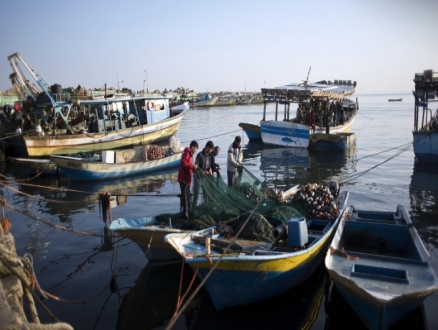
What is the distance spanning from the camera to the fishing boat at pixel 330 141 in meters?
22.6

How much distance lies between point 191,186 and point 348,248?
150 inches

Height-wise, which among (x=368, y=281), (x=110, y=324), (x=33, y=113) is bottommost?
(x=110, y=324)

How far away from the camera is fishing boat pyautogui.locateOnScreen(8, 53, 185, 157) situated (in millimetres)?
20219

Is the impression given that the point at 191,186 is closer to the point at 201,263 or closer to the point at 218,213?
the point at 218,213

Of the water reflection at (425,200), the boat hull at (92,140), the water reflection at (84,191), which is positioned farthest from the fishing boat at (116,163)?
the water reflection at (425,200)

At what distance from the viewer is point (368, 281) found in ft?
18.7

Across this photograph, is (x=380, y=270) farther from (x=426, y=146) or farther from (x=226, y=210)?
(x=426, y=146)

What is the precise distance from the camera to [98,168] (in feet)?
51.3

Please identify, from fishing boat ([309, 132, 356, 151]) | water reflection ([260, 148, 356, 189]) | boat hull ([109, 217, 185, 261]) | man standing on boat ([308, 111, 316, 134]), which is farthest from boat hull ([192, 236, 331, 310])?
man standing on boat ([308, 111, 316, 134])

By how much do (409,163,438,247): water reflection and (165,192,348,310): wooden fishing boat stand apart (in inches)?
175

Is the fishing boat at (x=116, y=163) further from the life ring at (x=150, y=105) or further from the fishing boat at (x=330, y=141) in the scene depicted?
the fishing boat at (x=330, y=141)

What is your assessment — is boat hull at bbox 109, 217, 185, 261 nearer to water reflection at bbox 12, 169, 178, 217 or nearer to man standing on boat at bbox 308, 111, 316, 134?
water reflection at bbox 12, 169, 178, 217

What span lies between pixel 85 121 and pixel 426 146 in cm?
2023

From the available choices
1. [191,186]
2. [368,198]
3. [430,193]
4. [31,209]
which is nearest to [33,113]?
[31,209]
